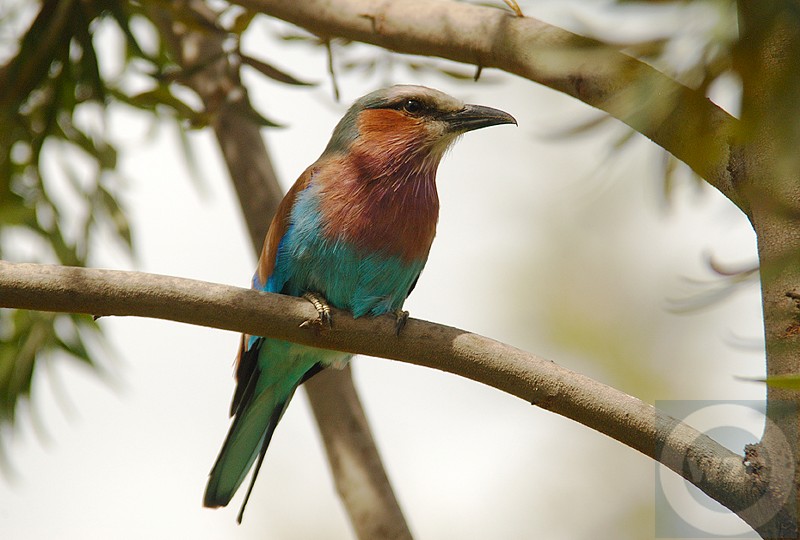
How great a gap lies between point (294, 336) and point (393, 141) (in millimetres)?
1393

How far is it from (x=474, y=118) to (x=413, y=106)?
25cm

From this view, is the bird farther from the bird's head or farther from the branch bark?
the branch bark

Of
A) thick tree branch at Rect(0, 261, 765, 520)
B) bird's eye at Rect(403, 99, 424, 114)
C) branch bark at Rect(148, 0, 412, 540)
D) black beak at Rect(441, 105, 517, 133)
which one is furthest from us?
bird's eye at Rect(403, 99, 424, 114)

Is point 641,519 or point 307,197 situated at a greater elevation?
point 307,197

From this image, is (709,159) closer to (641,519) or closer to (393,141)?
(393,141)

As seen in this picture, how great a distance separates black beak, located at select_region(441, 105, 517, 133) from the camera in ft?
11.3

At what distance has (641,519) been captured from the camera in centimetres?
573

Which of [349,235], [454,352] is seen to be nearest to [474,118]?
[349,235]

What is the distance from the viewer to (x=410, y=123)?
3.55 metres

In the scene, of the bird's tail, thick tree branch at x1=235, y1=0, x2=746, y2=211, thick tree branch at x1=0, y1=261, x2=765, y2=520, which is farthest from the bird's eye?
thick tree branch at x1=0, y1=261, x2=765, y2=520

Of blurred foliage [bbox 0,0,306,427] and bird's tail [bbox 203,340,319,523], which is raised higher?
blurred foliage [bbox 0,0,306,427]

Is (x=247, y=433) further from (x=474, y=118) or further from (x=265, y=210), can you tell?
(x=474, y=118)

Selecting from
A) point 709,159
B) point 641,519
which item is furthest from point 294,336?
point 641,519

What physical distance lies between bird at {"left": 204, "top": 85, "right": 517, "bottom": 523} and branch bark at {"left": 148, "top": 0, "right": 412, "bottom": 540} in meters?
0.19
